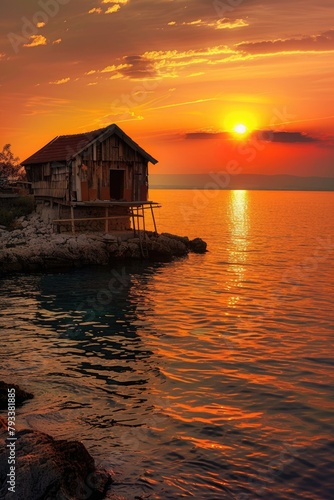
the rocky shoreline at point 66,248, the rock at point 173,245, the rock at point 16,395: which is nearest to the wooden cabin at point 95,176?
the rocky shoreline at point 66,248

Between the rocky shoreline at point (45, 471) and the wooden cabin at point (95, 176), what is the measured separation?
2872cm

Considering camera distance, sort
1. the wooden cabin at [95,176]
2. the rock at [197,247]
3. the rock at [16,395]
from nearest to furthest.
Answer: the rock at [16,395], the wooden cabin at [95,176], the rock at [197,247]

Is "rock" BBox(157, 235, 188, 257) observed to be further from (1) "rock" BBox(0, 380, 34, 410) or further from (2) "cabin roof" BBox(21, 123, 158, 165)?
(1) "rock" BBox(0, 380, 34, 410)

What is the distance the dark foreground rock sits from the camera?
781 centimetres

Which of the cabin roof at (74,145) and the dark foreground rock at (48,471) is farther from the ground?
the cabin roof at (74,145)

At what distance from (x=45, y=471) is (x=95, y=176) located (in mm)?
31047

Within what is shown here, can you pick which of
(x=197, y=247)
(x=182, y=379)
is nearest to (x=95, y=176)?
(x=197, y=247)

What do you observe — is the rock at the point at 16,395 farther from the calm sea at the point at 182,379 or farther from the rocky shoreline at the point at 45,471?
the rocky shoreline at the point at 45,471

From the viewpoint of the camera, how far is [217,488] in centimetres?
954

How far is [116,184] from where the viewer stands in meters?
40.6

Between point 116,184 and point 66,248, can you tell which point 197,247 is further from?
point 66,248

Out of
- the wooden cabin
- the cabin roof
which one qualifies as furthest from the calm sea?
the cabin roof

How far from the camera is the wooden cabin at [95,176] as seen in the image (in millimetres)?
37188

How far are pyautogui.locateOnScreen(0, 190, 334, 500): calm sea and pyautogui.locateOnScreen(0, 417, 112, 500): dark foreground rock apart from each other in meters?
0.36
